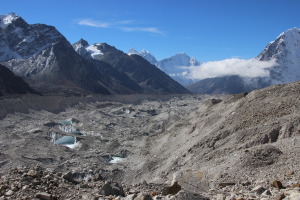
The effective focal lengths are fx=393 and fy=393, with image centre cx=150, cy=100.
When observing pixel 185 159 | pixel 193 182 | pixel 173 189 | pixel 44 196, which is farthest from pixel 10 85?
pixel 173 189

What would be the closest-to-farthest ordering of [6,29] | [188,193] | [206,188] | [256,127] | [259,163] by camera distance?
[188,193] → [206,188] → [259,163] → [256,127] → [6,29]

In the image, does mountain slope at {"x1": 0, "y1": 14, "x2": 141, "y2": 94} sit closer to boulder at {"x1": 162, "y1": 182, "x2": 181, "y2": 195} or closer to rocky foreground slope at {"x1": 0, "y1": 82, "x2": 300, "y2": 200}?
rocky foreground slope at {"x1": 0, "y1": 82, "x2": 300, "y2": 200}

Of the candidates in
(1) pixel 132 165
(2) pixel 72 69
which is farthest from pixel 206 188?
(2) pixel 72 69

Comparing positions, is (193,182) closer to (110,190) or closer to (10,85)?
(110,190)

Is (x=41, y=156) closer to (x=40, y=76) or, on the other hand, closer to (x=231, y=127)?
(x=231, y=127)

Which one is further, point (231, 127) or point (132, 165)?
point (132, 165)

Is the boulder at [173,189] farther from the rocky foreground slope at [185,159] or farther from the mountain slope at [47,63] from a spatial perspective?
the mountain slope at [47,63]


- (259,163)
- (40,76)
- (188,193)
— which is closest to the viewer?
(188,193)

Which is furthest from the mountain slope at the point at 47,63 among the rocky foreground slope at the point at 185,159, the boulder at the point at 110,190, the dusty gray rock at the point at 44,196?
the dusty gray rock at the point at 44,196
